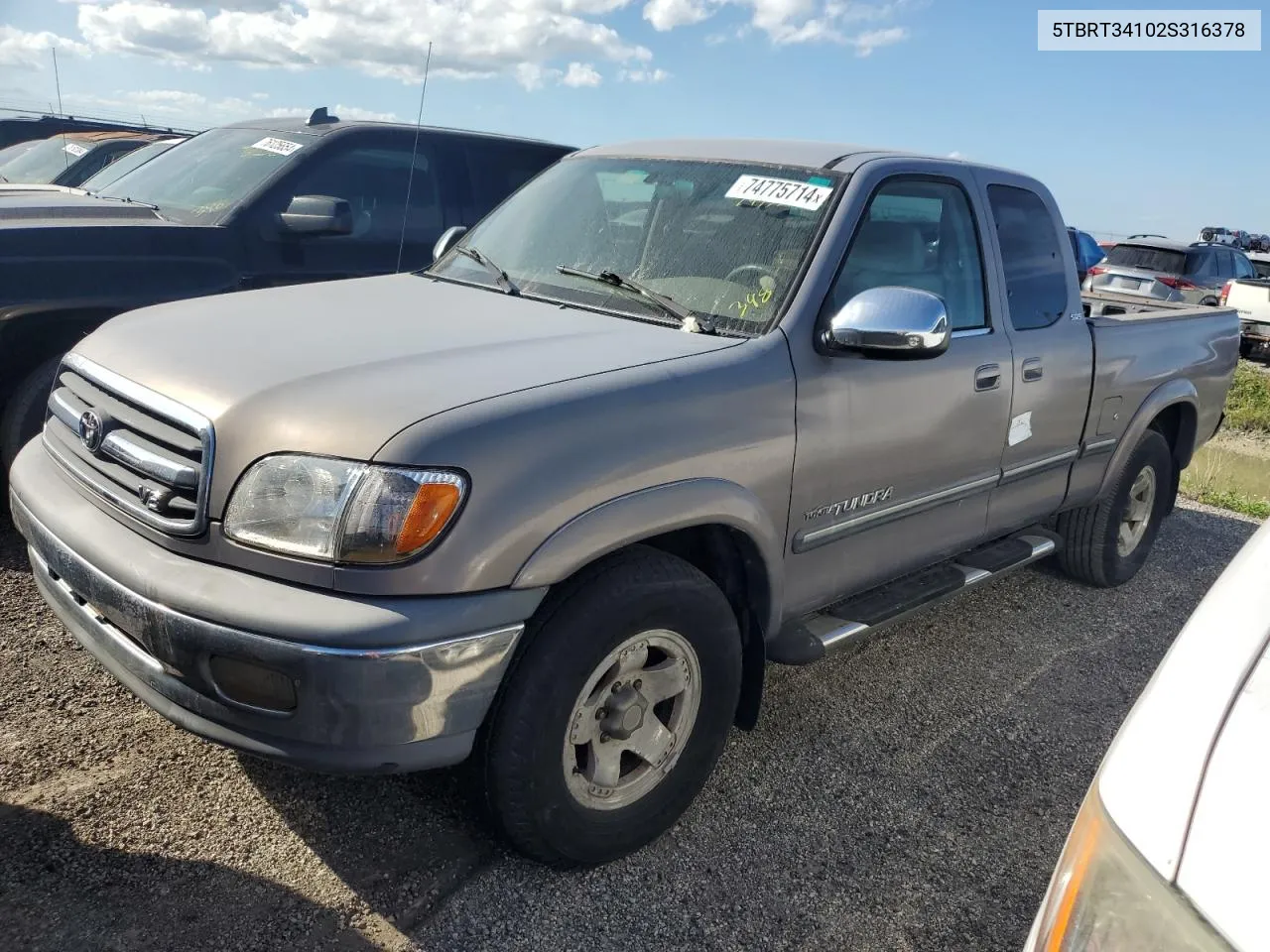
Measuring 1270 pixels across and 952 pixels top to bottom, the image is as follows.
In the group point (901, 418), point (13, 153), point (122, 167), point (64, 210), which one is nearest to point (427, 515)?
point (901, 418)

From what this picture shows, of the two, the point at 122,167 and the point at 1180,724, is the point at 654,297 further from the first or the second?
the point at 122,167

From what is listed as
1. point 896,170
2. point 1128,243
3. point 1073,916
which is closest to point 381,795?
point 1073,916

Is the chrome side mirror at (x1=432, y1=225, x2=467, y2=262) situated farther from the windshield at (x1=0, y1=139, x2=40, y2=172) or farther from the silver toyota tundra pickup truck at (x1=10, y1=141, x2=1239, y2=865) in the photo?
the windshield at (x1=0, y1=139, x2=40, y2=172)

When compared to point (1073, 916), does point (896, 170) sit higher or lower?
higher

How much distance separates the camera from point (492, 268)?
11.6ft

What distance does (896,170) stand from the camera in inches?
135

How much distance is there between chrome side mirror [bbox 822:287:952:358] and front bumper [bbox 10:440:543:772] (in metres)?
1.21

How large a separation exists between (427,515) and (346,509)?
6.5 inches

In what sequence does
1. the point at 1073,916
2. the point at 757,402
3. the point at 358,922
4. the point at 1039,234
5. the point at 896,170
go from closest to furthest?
the point at 1073,916 → the point at 358,922 → the point at 757,402 → the point at 896,170 → the point at 1039,234

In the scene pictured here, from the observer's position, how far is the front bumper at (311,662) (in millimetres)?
2096

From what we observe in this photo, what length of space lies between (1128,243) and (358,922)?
17199mm

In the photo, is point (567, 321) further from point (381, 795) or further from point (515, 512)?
point (381, 795)

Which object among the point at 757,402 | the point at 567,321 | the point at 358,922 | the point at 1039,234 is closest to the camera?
the point at 358,922

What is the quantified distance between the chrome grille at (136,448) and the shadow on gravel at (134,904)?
86 centimetres
